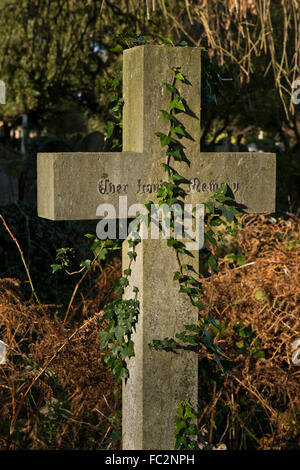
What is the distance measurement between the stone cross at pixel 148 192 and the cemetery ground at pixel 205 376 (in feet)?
1.08

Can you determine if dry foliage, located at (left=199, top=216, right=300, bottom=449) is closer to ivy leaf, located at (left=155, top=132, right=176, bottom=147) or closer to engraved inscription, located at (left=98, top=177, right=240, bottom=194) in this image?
engraved inscription, located at (left=98, top=177, right=240, bottom=194)

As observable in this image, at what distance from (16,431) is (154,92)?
2.00 meters

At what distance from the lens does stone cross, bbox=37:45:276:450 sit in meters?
3.13

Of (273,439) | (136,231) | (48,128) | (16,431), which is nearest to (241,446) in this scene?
(273,439)

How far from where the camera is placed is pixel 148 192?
129 inches

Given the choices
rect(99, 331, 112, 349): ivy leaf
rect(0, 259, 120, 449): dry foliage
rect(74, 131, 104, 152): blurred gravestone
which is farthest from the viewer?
rect(74, 131, 104, 152): blurred gravestone

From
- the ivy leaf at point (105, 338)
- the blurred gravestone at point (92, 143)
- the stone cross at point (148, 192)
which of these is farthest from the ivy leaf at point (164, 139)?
the blurred gravestone at point (92, 143)

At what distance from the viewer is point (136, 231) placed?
326 centimetres

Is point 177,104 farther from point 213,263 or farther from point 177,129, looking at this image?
point 213,263

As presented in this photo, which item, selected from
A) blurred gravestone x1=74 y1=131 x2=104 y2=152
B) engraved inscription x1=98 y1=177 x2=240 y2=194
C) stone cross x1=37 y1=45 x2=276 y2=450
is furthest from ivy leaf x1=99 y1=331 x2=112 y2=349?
blurred gravestone x1=74 y1=131 x2=104 y2=152

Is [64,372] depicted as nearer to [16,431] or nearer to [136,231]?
[16,431]

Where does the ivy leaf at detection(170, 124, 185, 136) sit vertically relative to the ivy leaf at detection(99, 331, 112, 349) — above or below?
above

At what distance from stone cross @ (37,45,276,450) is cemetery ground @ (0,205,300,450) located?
330 millimetres

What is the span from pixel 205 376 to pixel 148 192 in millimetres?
1500
